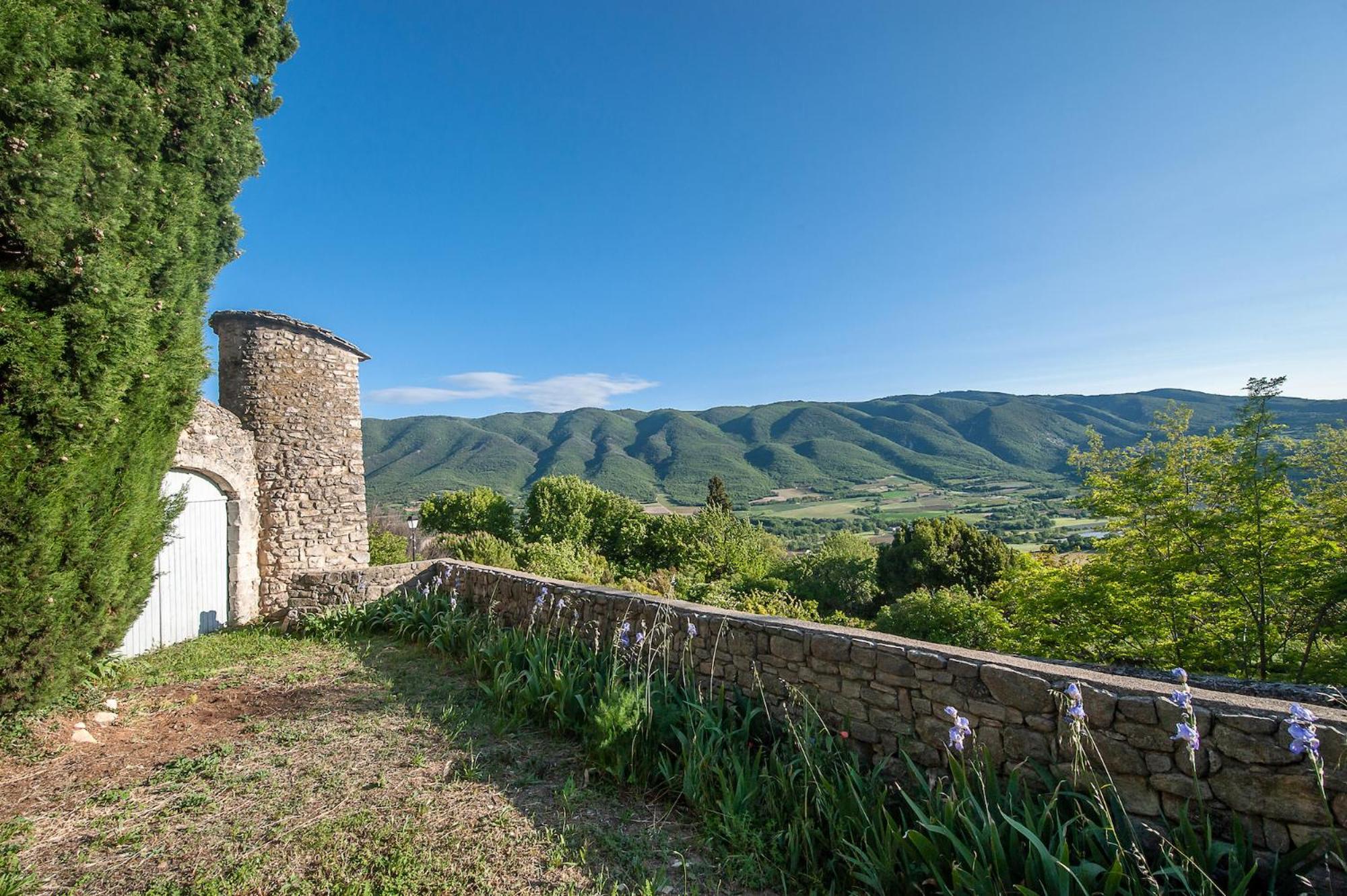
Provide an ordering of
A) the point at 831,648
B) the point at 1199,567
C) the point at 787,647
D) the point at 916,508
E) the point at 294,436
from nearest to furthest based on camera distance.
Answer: the point at 831,648
the point at 787,647
the point at 1199,567
the point at 294,436
the point at 916,508

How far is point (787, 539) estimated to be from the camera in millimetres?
52969

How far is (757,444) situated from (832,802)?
9004 cm

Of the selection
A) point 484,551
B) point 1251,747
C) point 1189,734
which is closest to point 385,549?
point 484,551

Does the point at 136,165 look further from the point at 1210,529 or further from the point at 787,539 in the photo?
the point at 787,539

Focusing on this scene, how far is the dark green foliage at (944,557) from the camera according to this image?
20984 mm

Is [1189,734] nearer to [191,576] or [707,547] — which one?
[191,576]

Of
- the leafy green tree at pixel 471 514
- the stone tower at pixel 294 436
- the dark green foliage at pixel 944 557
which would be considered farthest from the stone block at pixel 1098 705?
the leafy green tree at pixel 471 514

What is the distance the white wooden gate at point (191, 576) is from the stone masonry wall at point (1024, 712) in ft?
20.9

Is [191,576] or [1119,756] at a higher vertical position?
[1119,756]

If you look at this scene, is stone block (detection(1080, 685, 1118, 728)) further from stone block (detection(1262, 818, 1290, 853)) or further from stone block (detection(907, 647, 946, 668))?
stone block (detection(907, 647, 946, 668))

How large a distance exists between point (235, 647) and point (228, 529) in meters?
1.90

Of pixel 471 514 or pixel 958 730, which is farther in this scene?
pixel 471 514

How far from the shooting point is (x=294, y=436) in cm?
827

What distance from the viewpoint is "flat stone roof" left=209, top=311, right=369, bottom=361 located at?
26.2 ft
